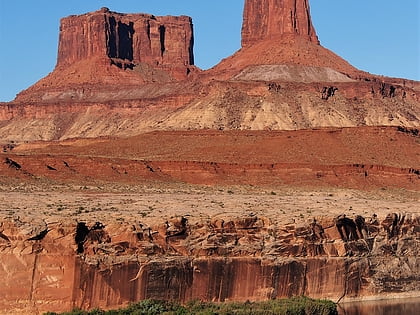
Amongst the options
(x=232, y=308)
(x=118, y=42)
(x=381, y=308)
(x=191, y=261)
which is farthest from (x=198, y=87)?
(x=232, y=308)

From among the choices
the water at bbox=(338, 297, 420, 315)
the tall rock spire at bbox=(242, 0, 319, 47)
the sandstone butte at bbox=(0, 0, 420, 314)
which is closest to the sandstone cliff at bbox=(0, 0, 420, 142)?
the tall rock spire at bbox=(242, 0, 319, 47)

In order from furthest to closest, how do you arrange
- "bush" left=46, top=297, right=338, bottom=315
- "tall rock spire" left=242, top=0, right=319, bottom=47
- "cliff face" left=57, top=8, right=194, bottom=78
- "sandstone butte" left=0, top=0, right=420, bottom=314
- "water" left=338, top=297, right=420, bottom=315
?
A: "cliff face" left=57, top=8, right=194, bottom=78
"tall rock spire" left=242, top=0, right=319, bottom=47
"water" left=338, top=297, right=420, bottom=315
"sandstone butte" left=0, top=0, right=420, bottom=314
"bush" left=46, top=297, right=338, bottom=315

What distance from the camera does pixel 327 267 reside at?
51188 millimetres

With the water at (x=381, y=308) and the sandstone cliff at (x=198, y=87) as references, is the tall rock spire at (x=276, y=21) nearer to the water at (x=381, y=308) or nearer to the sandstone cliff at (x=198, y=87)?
the sandstone cliff at (x=198, y=87)

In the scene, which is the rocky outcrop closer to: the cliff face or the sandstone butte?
the sandstone butte

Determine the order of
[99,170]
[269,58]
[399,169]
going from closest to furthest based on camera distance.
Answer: [99,170] < [399,169] < [269,58]

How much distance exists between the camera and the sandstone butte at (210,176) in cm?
4419

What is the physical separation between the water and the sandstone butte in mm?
711

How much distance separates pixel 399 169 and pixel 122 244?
49.4m

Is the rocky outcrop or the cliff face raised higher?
the cliff face

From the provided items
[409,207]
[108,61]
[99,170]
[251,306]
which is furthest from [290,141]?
[108,61]

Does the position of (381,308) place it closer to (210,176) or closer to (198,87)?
(210,176)

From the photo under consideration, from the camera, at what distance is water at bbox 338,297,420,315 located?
5081cm

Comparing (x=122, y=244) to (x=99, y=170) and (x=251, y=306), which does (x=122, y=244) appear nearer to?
(x=251, y=306)
